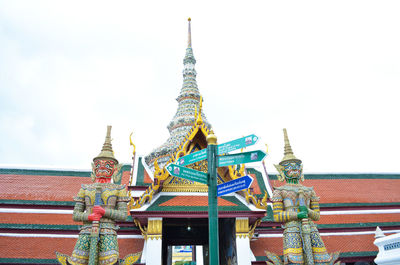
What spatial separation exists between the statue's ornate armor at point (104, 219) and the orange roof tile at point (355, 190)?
8.14 meters

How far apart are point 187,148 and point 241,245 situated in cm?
338

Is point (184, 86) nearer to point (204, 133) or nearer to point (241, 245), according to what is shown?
point (204, 133)

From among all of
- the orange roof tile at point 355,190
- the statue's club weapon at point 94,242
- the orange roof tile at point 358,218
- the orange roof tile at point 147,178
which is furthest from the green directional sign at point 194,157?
the orange roof tile at point 355,190

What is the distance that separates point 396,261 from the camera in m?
9.42

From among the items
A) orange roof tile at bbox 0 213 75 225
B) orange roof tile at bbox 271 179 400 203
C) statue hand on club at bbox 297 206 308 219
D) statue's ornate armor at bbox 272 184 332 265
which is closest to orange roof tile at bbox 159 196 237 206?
statue's ornate armor at bbox 272 184 332 265

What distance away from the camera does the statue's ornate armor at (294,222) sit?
8188 millimetres

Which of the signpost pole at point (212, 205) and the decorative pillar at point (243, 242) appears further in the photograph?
the decorative pillar at point (243, 242)

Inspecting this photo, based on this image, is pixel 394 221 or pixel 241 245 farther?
pixel 394 221

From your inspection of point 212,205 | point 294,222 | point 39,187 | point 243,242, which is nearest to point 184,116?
point 39,187

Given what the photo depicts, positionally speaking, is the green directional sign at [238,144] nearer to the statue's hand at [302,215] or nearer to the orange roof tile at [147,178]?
the statue's hand at [302,215]

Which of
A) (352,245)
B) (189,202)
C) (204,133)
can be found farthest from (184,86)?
(352,245)

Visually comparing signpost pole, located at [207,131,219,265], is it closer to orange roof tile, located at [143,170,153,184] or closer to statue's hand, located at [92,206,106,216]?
statue's hand, located at [92,206,106,216]

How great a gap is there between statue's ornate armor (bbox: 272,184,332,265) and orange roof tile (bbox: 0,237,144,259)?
4.51 m

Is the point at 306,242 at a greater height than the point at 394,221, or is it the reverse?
the point at 394,221
